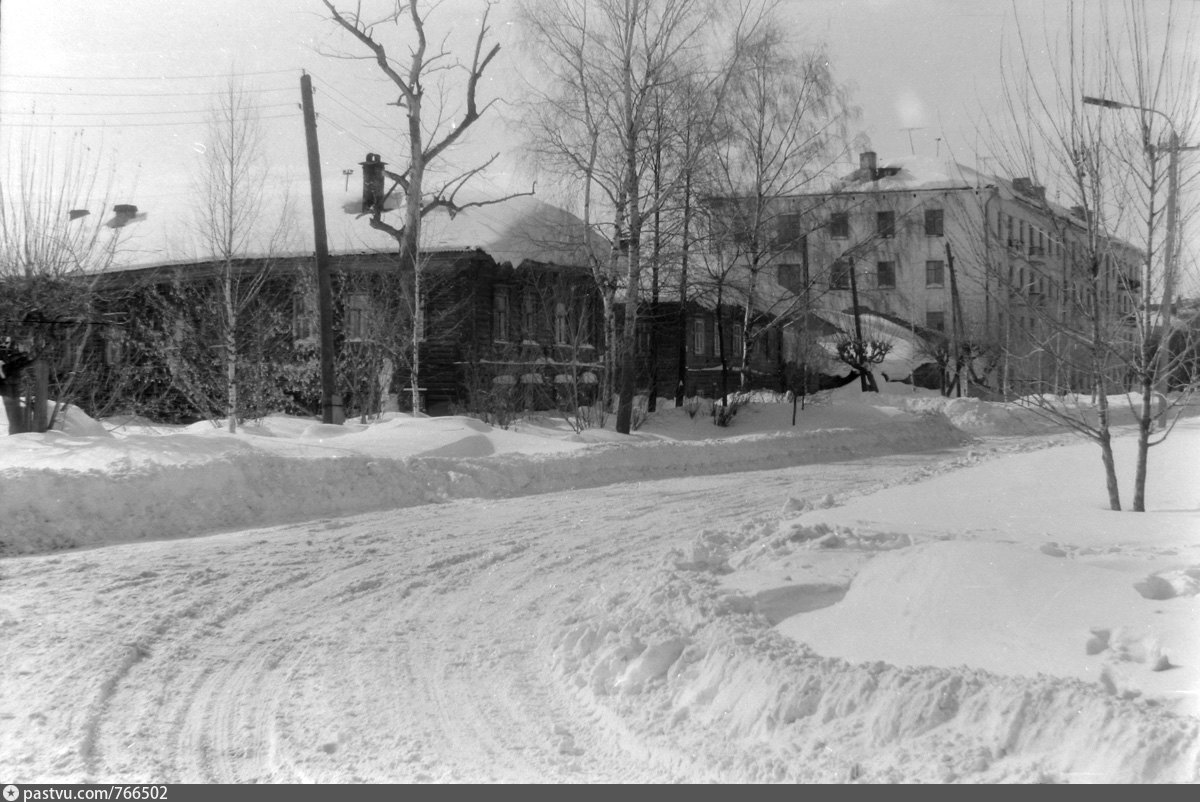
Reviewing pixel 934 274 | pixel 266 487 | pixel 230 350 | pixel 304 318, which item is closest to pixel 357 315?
pixel 304 318

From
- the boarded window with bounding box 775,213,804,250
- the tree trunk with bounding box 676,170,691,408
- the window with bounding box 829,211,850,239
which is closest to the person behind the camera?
the tree trunk with bounding box 676,170,691,408

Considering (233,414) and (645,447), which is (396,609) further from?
(233,414)

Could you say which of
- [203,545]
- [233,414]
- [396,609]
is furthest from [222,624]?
[233,414]

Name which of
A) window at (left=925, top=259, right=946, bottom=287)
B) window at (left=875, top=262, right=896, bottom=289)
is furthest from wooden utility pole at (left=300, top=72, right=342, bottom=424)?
window at (left=925, top=259, right=946, bottom=287)

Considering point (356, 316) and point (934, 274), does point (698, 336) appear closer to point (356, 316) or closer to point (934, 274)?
point (356, 316)

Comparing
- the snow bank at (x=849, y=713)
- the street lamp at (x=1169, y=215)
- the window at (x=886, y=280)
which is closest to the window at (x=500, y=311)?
the window at (x=886, y=280)

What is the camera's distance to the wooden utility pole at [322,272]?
Answer: 2005 centimetres

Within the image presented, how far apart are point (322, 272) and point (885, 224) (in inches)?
694

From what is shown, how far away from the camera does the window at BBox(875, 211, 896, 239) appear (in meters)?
30.1

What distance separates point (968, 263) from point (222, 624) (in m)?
9.44

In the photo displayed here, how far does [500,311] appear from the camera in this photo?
1330 inches

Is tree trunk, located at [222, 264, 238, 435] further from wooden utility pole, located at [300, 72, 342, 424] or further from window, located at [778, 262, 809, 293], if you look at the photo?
window, located at [778, 262, 809, 293]

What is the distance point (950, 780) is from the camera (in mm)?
4051

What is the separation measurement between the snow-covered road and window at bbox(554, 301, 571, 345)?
17000mm
